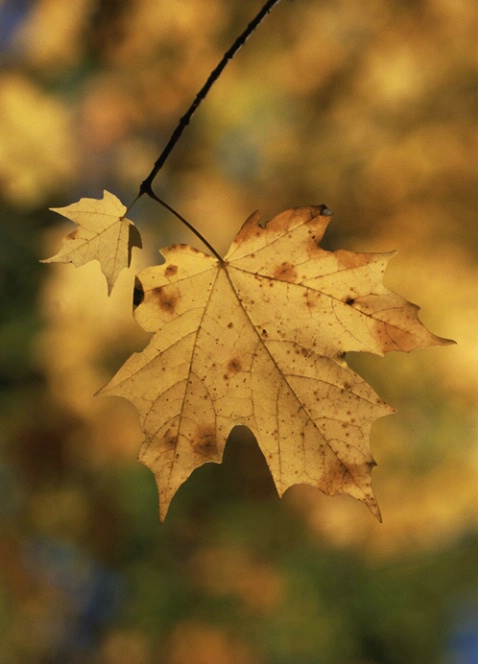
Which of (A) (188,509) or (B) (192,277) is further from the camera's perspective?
(A) (188,509)

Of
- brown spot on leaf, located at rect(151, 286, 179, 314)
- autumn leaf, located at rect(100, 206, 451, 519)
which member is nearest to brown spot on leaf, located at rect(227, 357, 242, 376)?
autumn leaf, located at rect(100, 206, 451, 519)

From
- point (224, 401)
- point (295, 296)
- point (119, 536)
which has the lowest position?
point (224, 401)

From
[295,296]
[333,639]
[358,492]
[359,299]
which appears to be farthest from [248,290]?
[333,639]

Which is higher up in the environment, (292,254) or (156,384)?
(292,254)

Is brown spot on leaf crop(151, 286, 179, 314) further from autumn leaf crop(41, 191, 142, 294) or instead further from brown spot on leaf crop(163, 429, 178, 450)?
brown spot on leaf crop(163, 429, 178, 450)

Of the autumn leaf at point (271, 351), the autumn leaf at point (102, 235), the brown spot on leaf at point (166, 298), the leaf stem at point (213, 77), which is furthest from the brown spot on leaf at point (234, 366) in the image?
the leaf stem at point (213, 77)

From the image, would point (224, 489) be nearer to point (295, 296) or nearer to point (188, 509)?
point (188, 509)
